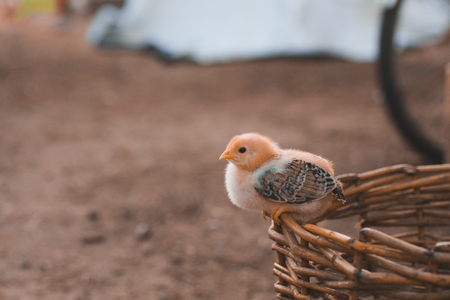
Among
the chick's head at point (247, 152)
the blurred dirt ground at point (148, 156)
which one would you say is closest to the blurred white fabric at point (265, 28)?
the blurred dirt ground at point (148, 156)

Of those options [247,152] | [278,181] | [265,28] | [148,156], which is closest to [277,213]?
[278,181]

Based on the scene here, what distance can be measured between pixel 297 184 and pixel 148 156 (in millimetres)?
2422

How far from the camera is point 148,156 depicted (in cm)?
334

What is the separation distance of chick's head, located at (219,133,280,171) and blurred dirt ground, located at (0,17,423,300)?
977 mm

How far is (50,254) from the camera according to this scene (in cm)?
219

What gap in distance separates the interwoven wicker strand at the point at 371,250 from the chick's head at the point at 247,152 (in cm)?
17

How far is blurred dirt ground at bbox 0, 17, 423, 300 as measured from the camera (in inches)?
81.1

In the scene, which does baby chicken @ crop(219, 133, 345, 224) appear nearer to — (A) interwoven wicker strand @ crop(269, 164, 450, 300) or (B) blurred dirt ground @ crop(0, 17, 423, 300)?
(A) interwoven wicker strand @ crop(269, 164, 450, 300)

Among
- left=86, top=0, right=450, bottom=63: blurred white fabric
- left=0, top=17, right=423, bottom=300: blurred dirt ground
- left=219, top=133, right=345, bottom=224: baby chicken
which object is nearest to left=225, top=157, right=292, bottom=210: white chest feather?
left=219, top=133, right=345, bottom=224: baby chicken

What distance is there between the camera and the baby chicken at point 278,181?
3.38 feet

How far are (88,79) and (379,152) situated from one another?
→ 3578 millimetres

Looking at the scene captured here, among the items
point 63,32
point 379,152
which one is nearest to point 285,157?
point 379,152

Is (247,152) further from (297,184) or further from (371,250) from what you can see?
(371,250)

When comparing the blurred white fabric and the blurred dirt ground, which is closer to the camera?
the blurred dirt ground
